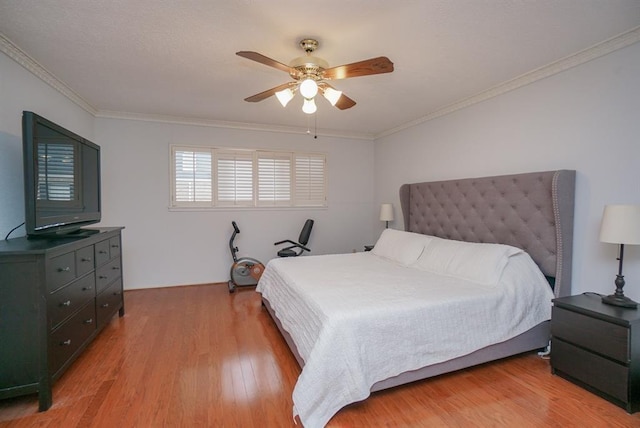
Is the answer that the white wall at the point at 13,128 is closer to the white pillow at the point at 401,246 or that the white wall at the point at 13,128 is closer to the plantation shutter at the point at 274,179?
the plantation shutter at the point at 274,179

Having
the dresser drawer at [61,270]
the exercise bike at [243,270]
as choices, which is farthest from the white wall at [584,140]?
Result: the dresser drawer at [61,270]

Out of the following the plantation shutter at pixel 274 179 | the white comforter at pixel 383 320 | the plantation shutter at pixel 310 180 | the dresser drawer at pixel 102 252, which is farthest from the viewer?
the plantation shutter at pixel 310 180

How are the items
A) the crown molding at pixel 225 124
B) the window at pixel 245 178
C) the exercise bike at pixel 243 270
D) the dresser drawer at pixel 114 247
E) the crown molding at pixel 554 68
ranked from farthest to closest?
the window at pixel 245 178 → the exercise bike at pixel 243 270 → the crown molding at pixel 225 124 → the dresser drawer at pixel 114 247 → the crown molding at pixel 554 68

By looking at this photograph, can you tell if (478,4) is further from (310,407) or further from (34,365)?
(34,365)

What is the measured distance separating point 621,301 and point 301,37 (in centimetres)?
290

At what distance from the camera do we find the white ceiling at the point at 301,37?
6.13 feet

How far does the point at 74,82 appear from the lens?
3.06 m

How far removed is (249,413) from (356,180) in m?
4.19

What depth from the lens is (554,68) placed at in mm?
2602

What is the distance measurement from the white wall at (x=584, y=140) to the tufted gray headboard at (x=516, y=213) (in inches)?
5.0

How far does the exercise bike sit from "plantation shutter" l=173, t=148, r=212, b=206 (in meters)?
0.69

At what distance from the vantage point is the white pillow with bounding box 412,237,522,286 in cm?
253

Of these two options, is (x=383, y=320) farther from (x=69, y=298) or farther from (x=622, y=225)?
(x=69, y=298)

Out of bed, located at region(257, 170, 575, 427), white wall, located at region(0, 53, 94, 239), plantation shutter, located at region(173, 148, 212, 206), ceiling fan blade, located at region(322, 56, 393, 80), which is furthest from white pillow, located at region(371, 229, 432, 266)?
white wall, located at region(0, 53, 94, 239)
